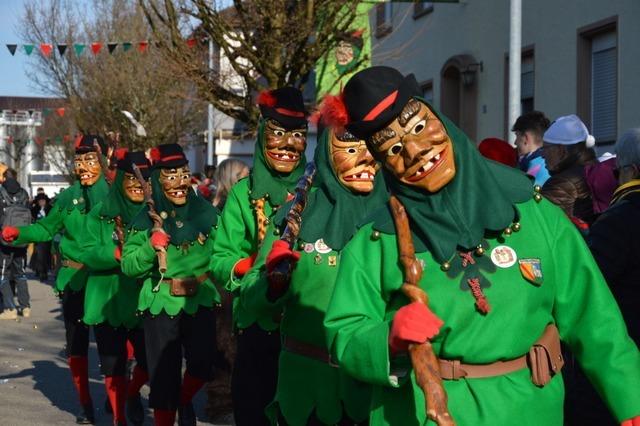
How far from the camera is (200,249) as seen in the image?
8.38 meters

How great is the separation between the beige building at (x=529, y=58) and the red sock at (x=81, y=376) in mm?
7934

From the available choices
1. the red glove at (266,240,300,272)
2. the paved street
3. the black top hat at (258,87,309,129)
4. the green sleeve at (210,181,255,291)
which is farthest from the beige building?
the red glove at (266,240,300,272)

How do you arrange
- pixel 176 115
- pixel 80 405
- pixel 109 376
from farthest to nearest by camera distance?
pixel 176 115 → pixel 80 405 → pixel 109 376

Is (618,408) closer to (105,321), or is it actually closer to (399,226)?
(399,226)

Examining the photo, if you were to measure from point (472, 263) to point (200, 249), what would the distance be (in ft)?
15.7

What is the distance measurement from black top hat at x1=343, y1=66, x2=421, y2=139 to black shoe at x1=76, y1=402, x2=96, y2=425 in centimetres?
619

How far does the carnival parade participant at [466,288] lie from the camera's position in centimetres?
368

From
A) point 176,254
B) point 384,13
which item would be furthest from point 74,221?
point 384,13

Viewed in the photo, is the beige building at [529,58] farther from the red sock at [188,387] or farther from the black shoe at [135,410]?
the red sock at [188,387]

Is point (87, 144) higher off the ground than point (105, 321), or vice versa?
point (87, 144)

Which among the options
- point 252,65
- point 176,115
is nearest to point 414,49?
point 252,65

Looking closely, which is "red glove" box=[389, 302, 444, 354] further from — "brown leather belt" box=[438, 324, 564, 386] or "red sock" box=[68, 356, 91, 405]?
"red sock" box=[68, 356, 91, 405]

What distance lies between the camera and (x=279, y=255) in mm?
5465

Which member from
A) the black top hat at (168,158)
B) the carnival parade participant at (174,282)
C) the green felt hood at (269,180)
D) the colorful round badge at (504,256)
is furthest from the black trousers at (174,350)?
the colorful round badge at (504,256)
